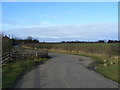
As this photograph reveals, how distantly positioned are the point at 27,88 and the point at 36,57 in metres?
22.1

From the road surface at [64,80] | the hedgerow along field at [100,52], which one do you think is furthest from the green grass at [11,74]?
the hedgerow along field at [100,52]

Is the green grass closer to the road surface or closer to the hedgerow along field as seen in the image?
the road surface

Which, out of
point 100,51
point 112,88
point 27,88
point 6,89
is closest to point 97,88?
point 112,88

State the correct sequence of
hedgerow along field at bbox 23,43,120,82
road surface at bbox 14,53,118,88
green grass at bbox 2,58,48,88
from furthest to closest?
hedgerow along field at bbox 23,43,120,82 → green grass at bbox 2,58,48,88 → road surface at bbox 14,53,118,88

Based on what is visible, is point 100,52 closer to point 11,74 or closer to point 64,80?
point 11,74

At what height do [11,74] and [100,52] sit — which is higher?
[100,52]

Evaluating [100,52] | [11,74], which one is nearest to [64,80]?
[11,74]

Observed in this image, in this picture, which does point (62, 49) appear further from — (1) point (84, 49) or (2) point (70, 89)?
(2) point (70, 89)

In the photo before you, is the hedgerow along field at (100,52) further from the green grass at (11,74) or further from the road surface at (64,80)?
the green grass at (11,74)

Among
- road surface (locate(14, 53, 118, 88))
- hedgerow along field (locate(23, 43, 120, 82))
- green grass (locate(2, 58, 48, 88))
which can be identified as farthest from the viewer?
hedgerow along field (locate(23, 43, 120, 82))

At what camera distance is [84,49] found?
46.6 meters

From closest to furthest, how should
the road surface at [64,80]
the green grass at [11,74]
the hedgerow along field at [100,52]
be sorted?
1. the road surface at [64,80]
2. the green grass at [11,74]
3. the hedgerow along field at [100,52]

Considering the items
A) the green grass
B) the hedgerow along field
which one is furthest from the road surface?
the hedgerow along field

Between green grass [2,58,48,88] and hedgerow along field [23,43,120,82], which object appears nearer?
green grass [2,58,48,88]
